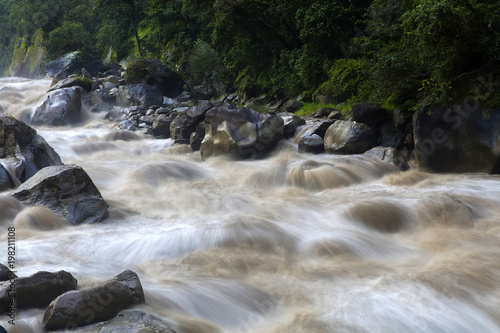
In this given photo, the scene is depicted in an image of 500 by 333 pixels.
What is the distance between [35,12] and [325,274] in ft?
169

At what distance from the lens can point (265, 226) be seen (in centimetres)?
654

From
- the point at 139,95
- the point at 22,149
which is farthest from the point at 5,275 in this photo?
the point at 139,95

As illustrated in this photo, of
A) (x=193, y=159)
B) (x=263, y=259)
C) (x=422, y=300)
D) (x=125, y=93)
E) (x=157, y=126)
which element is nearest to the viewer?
(x=422, y=300)

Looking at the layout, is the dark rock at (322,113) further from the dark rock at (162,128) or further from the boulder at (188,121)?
the dark rock at (162,128)

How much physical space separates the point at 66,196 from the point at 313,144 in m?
6.95

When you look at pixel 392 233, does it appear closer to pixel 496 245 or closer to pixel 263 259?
pixel 496 245

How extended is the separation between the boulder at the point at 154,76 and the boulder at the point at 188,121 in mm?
9954

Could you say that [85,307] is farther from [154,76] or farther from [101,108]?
[154,76]

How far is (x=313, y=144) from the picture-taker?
11.6 m

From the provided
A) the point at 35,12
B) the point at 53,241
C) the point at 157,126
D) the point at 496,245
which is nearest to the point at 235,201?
the point at 53,241

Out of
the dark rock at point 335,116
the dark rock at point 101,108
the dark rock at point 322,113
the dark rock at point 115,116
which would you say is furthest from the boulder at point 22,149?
the dark rock at point 101,108

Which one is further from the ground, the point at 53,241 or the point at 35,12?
the point at 35,12

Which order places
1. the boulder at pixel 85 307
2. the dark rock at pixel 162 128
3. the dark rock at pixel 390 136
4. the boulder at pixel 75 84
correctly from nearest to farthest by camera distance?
1. the boulder at pixel 85 307
2. the dark rock at pixel 390 136
3. the dark rock at pixel 162 128
4. the boulder at pixel 75 84

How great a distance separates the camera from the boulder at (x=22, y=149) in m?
8.47
